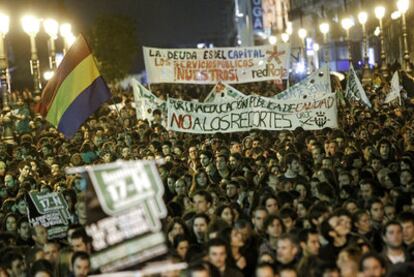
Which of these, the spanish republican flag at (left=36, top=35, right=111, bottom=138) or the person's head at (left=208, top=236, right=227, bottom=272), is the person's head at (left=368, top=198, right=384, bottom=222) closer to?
the person's head at (left=208, top=236, right=227, bottom=272)

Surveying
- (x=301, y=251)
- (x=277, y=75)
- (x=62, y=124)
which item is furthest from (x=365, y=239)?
(x=277, y=75)

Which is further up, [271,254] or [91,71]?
[91,71]

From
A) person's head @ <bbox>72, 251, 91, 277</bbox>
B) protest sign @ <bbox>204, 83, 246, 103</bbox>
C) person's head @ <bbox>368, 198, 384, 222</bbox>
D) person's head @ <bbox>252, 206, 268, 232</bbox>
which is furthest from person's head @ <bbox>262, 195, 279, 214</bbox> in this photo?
protest sign @ <bbox>204, 83, 246, 103</bbox>

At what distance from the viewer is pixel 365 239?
9055 mm

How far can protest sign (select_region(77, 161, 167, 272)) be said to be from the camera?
7.21 m

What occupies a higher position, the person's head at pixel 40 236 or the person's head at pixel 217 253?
the person's head at pixel 40 236

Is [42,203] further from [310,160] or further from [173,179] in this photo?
[310,160]

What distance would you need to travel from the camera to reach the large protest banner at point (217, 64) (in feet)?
70.2

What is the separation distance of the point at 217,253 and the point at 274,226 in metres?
1.24

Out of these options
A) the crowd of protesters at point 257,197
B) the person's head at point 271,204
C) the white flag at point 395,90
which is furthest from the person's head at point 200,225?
the white flag at point 395,90

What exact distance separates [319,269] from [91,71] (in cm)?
973

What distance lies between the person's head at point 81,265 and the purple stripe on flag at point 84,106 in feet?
25.7

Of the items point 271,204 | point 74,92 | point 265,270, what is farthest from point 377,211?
point 74,92

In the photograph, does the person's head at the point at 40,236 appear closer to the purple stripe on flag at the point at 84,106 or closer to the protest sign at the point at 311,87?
the purple stripe on flag at the point at 84,106
